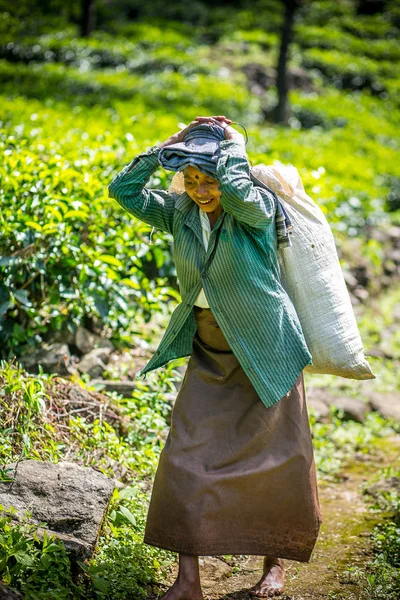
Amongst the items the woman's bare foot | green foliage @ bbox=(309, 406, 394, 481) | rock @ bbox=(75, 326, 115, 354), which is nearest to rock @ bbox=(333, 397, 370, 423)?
green foliage @ bbox=(309, 406, 394, 481)

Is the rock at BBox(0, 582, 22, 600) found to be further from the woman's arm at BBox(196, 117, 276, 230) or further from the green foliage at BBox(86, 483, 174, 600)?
the woman's arm at BBox(196, 117, 276, 230)

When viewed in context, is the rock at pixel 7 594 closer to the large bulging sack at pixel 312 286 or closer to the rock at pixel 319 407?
the large bulging sack at pixel 312 286

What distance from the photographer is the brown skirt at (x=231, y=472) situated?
3234 millimetres

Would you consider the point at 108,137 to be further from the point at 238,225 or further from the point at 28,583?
the point at 28,583

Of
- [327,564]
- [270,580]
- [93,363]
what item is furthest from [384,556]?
[93,363]

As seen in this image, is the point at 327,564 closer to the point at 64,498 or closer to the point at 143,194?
the point at 64,498

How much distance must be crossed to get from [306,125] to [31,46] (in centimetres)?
682

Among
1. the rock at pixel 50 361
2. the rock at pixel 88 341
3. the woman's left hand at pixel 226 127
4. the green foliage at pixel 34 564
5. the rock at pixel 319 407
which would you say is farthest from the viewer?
the rock at pixel 319 407

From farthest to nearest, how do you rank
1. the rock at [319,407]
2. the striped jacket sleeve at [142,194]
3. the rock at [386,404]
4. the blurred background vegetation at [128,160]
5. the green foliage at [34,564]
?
the rock at [386,404]
the rock at [319,407]
the blurred background vegetation at [128,160]
the striped jacket sleeve at [142,194]
the green foliage at [34,564]

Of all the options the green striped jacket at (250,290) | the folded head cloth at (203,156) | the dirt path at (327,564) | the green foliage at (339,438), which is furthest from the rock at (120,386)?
the folded head cloth at (203,156)

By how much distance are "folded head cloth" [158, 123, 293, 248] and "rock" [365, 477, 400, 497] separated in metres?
2.13

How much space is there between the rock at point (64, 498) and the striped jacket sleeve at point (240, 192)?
139 centimetres

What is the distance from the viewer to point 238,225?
3240mm

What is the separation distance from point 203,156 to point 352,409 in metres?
3.40
